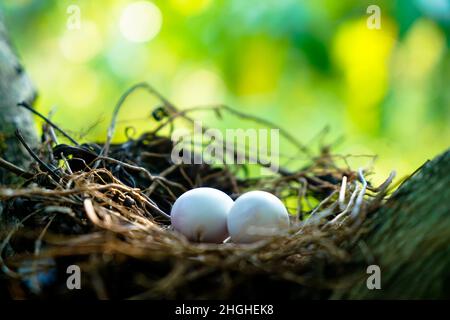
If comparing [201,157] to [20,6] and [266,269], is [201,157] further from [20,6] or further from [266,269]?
[20,6]

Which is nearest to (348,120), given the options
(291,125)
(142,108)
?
(291,125)

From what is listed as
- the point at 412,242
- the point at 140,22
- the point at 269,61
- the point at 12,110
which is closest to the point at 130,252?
the point at 412,242

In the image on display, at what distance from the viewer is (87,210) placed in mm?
862

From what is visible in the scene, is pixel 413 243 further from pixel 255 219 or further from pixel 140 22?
pixel 140 22

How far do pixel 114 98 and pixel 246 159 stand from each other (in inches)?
92.7

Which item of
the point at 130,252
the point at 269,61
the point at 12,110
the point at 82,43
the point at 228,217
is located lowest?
the point at 130,252

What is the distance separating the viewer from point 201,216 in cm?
104

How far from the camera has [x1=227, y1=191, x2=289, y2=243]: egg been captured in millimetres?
998

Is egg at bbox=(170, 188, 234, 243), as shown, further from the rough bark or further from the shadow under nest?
the rough bark

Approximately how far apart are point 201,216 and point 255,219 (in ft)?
0.34

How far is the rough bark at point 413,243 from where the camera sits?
2.45 ft
